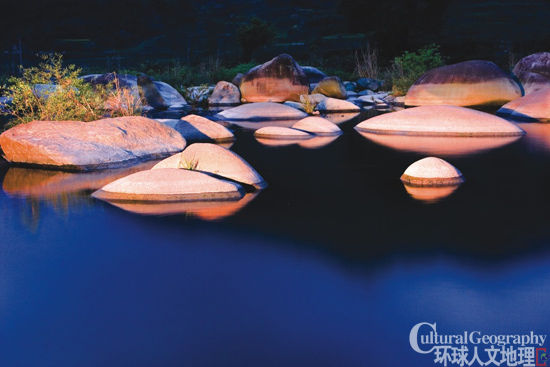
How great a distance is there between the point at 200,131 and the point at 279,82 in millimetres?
9725

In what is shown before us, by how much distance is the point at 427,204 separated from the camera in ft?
20.2

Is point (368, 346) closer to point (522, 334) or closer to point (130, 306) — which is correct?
point (522, 334)

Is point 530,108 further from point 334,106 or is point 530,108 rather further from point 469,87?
point 334,106

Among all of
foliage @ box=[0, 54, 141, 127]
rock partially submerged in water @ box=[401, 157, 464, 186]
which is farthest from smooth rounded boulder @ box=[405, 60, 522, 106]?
rock partially submerged in water @ box=[401, 157, 464, 186]

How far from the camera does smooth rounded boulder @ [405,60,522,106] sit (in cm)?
1641

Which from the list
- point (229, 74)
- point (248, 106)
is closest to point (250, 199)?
point (248, 106)

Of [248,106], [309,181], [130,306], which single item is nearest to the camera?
[130,306]

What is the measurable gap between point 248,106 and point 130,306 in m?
12.6

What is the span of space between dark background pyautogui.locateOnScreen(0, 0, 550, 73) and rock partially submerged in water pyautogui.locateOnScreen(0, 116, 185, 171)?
27.1m

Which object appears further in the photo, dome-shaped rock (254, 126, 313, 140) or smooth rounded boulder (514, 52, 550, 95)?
smooth rounded boulder (514, 52, 550, 95)

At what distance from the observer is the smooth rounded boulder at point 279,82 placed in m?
20.3

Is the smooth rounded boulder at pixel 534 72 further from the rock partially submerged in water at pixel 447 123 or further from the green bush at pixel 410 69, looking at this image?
the rock partially submerged in water at pixel 447 123

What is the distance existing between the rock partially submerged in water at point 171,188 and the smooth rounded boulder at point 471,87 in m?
11.6

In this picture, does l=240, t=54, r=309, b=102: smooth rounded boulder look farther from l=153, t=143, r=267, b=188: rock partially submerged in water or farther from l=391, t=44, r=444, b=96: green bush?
l=153, t=143, r=267, b=188: rock partially submerged in water
